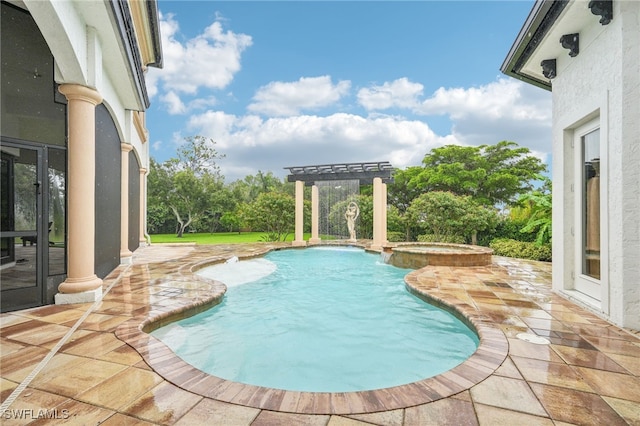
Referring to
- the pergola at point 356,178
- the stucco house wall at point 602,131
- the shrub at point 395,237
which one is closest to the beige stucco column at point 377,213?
the pergola at point 356,178

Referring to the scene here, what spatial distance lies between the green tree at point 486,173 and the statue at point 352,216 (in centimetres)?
877

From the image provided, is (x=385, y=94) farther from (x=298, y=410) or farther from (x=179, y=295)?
(x=298, y=410)

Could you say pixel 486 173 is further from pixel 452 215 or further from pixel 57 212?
pixel 57 212

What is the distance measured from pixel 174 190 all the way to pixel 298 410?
25.8 meters

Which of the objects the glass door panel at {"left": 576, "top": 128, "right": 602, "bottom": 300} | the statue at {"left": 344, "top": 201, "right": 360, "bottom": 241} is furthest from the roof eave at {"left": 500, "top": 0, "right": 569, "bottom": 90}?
the statue at {"left": 344, "top": 201, "right": 360, "bottom": 241}

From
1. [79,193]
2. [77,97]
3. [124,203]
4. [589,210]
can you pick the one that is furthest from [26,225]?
[589,210]

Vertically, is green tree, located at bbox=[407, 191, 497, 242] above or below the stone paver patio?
above

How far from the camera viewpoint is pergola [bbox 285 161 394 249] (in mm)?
14094

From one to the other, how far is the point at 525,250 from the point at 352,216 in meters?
7.60

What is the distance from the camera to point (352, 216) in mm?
15891

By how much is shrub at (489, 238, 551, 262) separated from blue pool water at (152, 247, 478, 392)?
19.6ft

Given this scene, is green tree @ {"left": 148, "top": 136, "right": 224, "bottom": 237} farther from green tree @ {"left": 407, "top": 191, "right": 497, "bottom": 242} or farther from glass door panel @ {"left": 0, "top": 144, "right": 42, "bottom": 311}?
glass door panel @ {"left": 0, "top": 144, "right": 42, "bottom": 311}

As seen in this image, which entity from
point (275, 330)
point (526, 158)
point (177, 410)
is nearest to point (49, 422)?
point (177, 410)

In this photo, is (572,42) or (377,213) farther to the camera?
(377,213)
